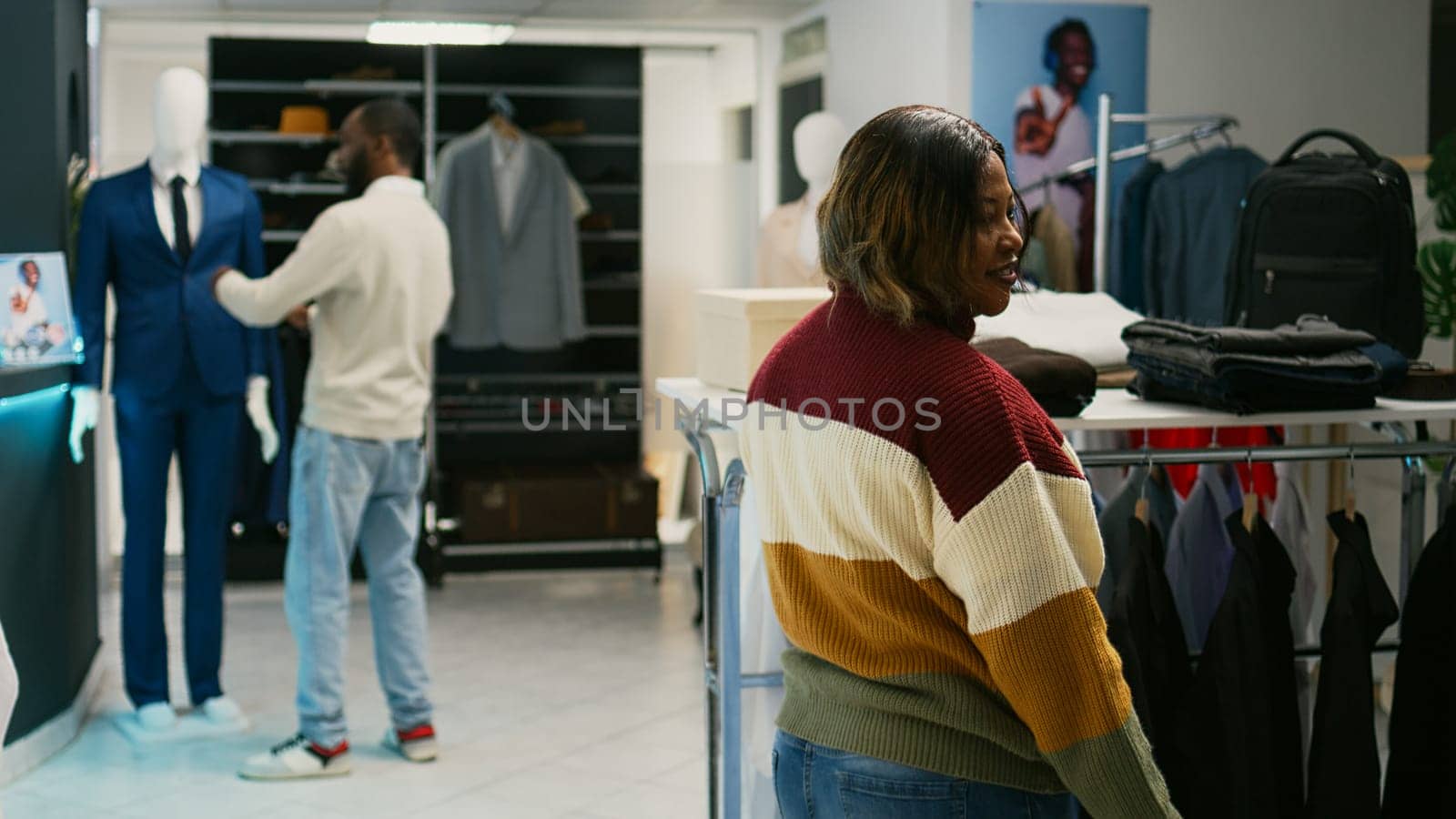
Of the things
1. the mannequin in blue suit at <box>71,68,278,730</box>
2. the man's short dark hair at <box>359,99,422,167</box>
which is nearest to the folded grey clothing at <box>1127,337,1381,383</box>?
the man's short dark hair at <box>359,99,422,167</box>

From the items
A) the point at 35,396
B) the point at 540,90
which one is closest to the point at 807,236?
the point at 540,90

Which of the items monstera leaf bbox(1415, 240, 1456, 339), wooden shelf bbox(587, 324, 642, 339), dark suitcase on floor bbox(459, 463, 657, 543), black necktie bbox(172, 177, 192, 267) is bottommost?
dark suitcase on floor bbox(459, 463, 657, 543)

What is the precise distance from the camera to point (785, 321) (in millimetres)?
2736

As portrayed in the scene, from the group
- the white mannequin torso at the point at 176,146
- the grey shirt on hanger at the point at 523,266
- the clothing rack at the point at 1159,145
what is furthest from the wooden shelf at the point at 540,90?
the white mannequin torso at the point at 176,146

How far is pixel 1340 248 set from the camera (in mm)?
3672

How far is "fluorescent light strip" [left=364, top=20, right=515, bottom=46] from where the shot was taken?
25.2ft

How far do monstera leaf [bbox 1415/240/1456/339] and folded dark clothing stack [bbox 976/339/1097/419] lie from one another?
9.23ft

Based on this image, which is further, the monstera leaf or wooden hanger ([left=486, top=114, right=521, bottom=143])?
wooden hanger ([left=486, top=114, right=521, bottom=143])

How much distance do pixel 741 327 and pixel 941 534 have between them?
1287 mm

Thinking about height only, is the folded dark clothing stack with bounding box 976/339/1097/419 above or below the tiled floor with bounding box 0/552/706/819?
above

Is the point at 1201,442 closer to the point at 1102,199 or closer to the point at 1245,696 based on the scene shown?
the point at 1102,199

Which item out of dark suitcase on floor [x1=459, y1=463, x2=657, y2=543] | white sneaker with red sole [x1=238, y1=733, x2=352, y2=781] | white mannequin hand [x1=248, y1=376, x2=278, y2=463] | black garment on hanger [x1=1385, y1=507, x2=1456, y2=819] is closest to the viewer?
black garment on hanger [x1=1385, y1=507, x2=1456, y2=819]

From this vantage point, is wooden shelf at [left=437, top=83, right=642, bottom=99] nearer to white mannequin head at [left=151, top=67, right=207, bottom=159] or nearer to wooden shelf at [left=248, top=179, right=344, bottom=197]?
wooden shelf at [left=248, top=179, right=344, bottom=197]

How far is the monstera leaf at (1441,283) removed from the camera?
16.0 feet
